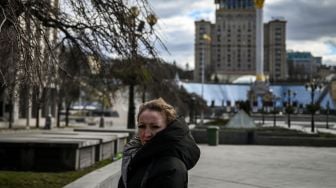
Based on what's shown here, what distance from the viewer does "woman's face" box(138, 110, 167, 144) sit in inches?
113

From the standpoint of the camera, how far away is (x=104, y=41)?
801 centimetres

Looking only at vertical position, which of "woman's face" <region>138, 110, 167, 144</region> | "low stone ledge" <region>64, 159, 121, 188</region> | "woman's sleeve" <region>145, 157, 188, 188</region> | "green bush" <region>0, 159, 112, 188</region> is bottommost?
"green bush" <region>0, 159, 112, 188</region>

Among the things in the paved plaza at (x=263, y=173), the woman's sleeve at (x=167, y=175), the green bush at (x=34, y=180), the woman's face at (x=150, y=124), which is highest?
the woman's face at (x=150, y=124)

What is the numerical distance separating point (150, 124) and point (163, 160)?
0.90 ft

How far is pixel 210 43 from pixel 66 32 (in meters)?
147

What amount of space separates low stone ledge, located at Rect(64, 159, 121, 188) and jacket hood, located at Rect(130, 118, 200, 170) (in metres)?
4.66

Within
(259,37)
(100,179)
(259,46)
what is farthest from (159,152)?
(259,46)

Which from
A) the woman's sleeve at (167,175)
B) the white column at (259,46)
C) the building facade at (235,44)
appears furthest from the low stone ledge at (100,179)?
the building facade at (235,44)

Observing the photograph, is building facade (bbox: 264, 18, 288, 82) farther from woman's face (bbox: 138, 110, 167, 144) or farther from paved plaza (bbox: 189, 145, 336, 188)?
woman's face (bbox: 138, 110, 167, 144)

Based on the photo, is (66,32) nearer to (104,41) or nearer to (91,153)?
(104,41)

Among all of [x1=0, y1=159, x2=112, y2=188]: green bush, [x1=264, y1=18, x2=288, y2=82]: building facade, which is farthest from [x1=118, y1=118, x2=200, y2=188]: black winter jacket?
[x1=264, y1=18, x2=288, y2=82]: building facade

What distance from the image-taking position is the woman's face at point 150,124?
2.88 meters

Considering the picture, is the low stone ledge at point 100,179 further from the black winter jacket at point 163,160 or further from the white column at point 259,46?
the white column at point 259,46

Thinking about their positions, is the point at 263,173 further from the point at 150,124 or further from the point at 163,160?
the point at 163,160
